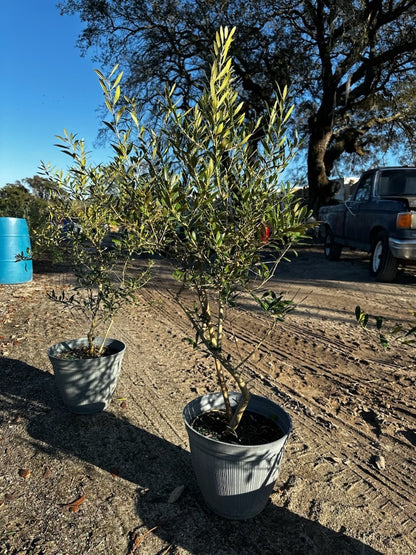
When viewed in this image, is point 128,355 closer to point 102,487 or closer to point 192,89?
point 102,487

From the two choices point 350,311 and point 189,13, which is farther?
point 189,13

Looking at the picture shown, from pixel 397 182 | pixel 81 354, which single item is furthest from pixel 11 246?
pixel 397 182

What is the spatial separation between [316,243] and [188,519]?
43.2 feet

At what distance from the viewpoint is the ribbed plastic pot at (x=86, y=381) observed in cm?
314

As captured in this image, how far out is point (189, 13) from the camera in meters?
12.6

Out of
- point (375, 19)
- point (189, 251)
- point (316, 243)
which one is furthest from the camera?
point (316, 243)

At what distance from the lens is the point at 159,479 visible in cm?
251

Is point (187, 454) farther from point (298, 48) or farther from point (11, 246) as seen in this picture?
point (298, 48)

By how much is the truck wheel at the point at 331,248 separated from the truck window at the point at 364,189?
5.96 ft

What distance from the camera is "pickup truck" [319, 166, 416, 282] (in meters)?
6.97

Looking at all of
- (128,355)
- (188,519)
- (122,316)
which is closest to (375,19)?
(122,316)

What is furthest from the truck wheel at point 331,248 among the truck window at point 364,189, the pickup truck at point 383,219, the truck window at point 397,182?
the truck window at point 397,182

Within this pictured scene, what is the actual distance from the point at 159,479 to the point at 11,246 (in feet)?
22.3

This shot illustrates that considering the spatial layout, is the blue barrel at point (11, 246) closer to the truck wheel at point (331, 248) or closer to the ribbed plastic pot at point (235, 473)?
the ribbed plastic pot at point (235, 473)
